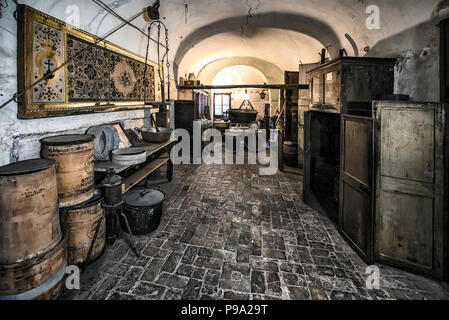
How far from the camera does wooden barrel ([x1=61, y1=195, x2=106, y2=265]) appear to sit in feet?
9.03

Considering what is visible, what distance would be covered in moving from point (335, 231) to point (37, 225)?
4015mm

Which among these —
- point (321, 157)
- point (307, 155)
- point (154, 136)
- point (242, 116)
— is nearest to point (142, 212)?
point (154, 136)

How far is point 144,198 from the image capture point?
152 inches

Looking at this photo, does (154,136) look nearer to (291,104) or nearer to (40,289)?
(40,289)

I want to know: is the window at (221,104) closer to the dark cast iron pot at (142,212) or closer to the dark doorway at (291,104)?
the dark doorway at (291,104)

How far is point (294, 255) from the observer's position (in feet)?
10.8

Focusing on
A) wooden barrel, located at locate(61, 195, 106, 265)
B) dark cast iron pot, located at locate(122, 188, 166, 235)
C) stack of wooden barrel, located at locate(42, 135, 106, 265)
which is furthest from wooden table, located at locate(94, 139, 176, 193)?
wooden barrel, located at locate(61, 195, 106, 265)

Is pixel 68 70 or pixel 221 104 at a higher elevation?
pixel 221 104

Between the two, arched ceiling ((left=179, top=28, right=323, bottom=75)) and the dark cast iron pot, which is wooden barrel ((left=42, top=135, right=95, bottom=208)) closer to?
the dark cast iron pot

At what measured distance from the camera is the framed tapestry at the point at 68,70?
2715mm

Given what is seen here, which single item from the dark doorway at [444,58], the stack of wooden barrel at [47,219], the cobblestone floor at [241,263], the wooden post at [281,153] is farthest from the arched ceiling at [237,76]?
the stack of wooden barrel at [47,219]

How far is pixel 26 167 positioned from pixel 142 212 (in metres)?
1.67
